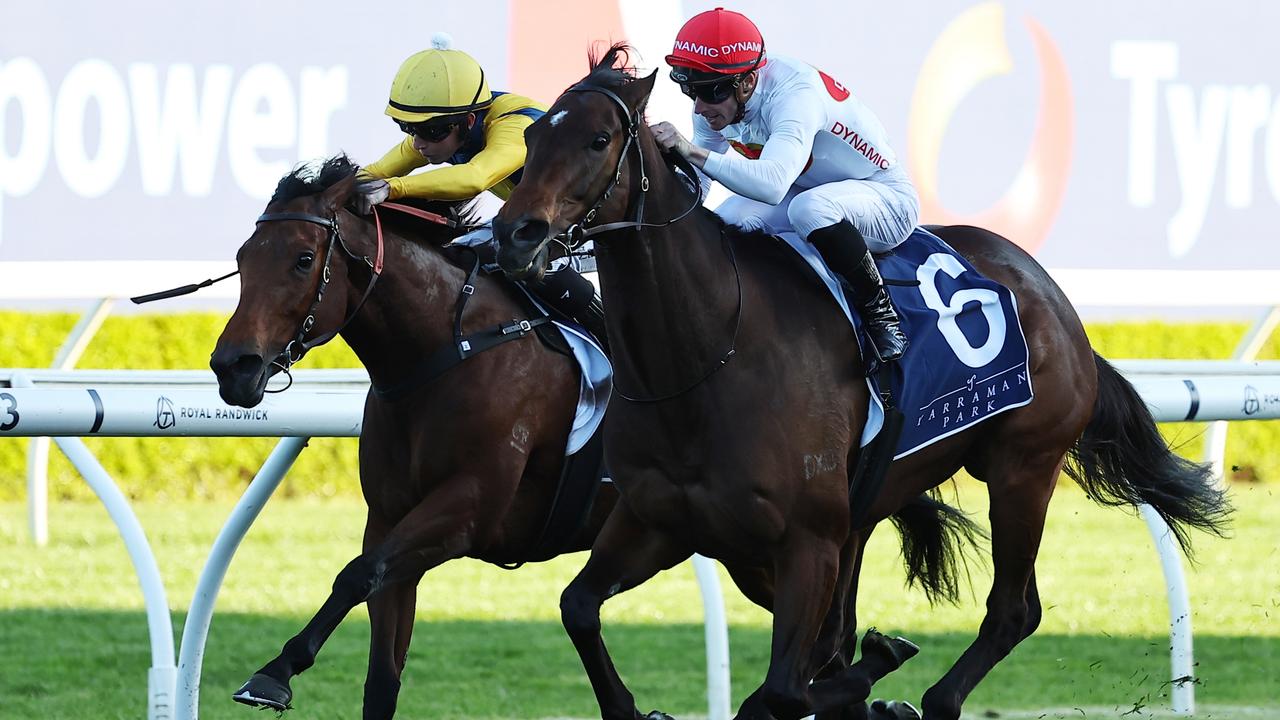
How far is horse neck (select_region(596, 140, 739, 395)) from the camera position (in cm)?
345

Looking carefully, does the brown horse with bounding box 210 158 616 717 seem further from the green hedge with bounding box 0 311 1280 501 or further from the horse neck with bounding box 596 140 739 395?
the green hedge with bounding box 0 311 1280 501

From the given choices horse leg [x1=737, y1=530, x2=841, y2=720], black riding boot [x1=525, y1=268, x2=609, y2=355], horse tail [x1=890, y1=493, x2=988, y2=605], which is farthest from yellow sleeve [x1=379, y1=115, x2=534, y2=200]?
horse tail [x1=890, y1=493, x2=988, y2=605]

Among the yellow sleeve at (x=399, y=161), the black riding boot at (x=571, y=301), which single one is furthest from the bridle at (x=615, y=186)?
the yellow sleeve at (x=399, y=161)

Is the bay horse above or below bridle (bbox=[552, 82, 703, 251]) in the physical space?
below

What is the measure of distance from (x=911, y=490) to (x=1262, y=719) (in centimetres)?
198

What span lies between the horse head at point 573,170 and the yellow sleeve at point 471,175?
2.56 ft

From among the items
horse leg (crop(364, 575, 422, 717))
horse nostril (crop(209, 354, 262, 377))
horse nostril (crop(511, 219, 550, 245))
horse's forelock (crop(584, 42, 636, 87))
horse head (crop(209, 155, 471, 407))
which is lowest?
horse leg (crop(364, 575, 422, 717))

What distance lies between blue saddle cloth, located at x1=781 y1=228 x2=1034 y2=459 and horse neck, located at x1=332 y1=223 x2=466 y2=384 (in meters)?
0.87

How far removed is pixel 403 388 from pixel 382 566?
45 centimetres

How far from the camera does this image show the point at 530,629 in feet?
24.4

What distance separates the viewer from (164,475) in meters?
11.0

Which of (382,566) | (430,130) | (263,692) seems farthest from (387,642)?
(430,130)

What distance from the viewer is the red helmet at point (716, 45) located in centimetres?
361

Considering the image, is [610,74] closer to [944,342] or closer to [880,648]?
[944,342]
